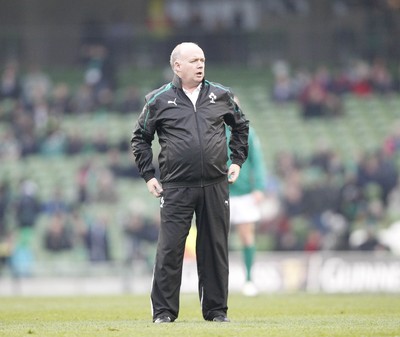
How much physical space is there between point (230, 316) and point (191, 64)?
2.59 meters

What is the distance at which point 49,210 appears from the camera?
90.2 feet

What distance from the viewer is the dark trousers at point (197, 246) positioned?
10.0 meters

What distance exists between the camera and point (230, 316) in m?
11.3

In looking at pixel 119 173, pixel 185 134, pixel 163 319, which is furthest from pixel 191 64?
pixel 119 173

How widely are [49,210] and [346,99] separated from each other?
8560mm

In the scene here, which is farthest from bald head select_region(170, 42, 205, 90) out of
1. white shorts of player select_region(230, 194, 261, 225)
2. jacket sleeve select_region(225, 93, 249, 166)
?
white shorts of player select_region(230, 194, 261, 225)

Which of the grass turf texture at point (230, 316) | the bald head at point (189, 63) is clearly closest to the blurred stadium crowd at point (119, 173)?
the grass turf texture at point (230, 316)

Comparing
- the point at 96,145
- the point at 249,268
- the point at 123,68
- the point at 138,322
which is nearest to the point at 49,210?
the point at 96,145

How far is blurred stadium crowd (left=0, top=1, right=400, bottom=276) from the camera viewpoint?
2609cm

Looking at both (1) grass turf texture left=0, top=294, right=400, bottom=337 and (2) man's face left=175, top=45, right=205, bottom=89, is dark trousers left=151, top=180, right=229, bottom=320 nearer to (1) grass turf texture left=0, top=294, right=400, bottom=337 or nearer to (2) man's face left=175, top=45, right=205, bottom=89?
(1) grass turf texture left=0, top=294, right=400, bottom=337

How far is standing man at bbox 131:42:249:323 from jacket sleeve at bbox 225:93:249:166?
0.03 m

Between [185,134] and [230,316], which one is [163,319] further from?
[185,134]

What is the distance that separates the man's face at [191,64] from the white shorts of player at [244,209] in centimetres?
540

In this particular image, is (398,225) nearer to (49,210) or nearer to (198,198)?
(49,210)
